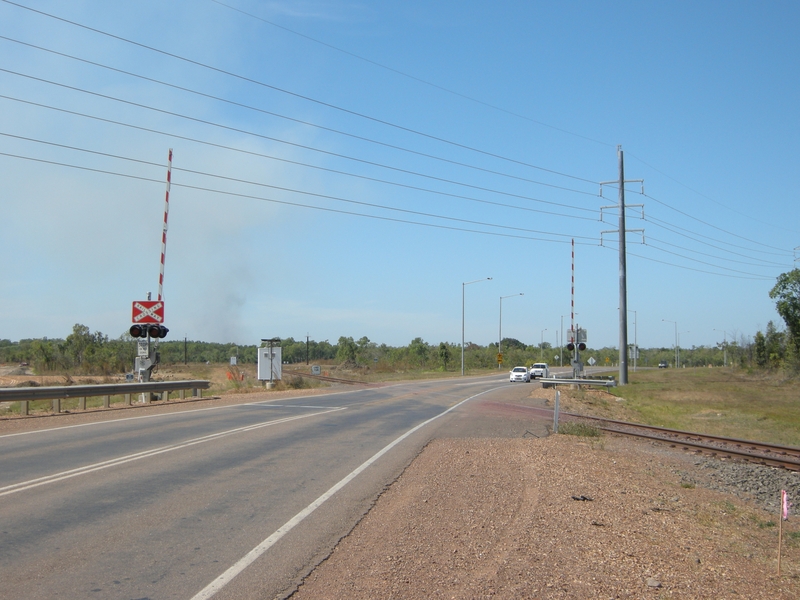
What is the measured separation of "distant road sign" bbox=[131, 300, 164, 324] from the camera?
23.6m

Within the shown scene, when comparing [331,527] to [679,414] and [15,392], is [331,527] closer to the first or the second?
[15,392]

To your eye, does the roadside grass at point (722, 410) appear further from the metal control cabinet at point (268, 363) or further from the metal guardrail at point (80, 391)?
the metal control cabinet at point (268, 363)

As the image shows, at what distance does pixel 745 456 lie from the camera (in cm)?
1620

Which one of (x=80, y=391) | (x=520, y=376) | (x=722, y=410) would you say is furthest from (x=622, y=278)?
(x=80, y=391)

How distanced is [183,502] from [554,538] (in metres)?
4.65

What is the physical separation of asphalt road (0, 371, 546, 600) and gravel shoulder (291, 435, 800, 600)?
583mm

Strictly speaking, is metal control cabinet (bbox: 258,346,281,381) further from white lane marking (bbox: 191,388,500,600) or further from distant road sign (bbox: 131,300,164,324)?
white lane marking (bbox: 191,388,500,600)

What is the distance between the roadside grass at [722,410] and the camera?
79.8 ft

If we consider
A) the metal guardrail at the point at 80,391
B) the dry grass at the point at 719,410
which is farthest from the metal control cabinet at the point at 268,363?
the dry grass at the point at 719,410

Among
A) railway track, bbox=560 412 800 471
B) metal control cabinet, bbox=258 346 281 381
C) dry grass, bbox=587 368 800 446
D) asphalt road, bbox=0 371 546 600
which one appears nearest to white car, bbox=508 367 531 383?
dry grass, bbox=587 368 800 446

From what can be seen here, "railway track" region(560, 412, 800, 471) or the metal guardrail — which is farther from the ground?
the metal guardrail

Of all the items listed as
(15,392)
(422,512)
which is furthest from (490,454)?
(15,392)

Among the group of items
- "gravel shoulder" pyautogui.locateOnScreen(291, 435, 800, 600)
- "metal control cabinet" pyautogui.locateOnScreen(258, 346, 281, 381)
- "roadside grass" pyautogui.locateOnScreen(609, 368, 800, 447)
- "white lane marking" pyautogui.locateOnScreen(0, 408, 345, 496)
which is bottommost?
"roadside grass" pyautogui.locateOnScreen(609, 368, 800, 447)

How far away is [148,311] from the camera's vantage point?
77.5 feet
